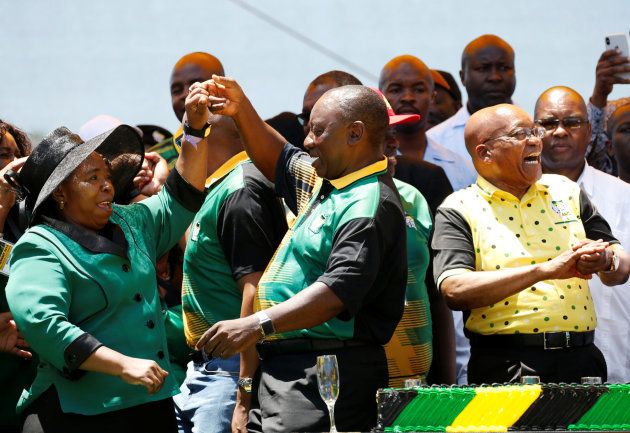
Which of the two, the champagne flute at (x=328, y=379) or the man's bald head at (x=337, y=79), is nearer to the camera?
the champagne flute at (x=328, y=379)

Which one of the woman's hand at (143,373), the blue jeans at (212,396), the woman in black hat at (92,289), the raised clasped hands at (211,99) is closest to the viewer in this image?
the woman's hand at (143,373)

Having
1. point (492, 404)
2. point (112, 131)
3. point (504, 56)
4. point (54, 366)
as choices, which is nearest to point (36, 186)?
point (112, 131)

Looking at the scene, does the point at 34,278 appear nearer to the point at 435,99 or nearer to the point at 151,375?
the point at 151,375

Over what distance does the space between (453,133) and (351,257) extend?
153 inches

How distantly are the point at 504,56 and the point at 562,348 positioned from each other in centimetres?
340

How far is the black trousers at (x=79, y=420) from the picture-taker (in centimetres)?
436

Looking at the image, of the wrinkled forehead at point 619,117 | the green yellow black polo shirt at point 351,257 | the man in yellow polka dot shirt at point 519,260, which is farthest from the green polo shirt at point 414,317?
the wrinkled forehead at point 619,117

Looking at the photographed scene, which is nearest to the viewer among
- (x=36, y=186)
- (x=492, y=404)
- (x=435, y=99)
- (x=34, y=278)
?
(x=492, y=404)

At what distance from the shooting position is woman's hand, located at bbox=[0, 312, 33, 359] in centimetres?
511

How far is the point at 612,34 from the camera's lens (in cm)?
746

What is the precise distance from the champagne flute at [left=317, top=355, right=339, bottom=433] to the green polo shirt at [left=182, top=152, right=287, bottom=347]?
110 centimetres

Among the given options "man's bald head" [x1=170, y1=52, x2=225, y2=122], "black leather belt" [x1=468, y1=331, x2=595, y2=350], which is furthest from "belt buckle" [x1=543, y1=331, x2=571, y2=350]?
"man's bald head" [x1=170, y1=52, x2=225, y2=122]

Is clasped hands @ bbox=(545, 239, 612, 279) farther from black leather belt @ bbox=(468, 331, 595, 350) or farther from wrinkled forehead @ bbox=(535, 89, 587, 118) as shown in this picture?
wrinkled forehead @ bbox=(535, 89, 587, 118)

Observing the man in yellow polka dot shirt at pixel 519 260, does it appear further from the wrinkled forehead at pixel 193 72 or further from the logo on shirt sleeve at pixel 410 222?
the wrinkled forehead at pixel 193 72
